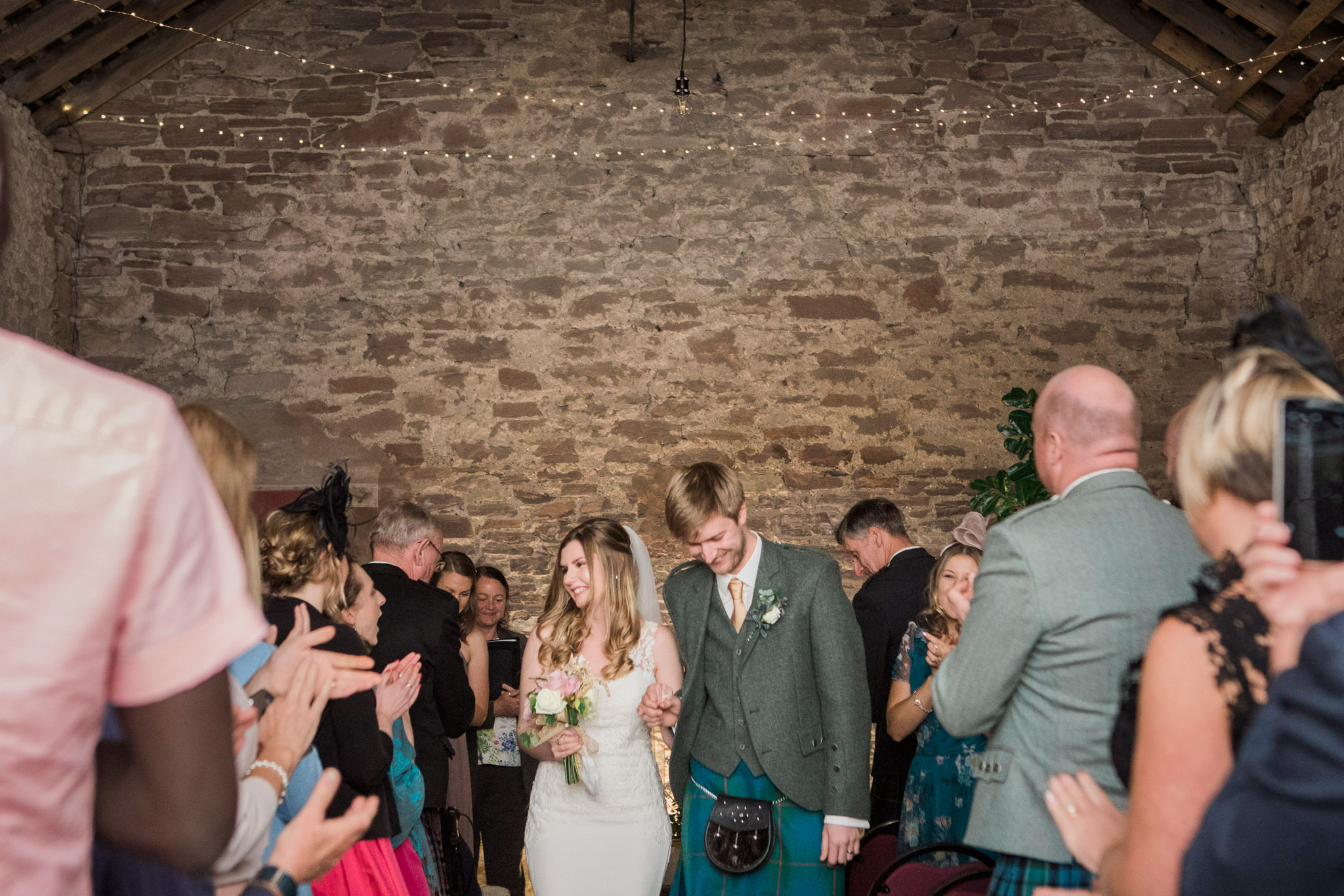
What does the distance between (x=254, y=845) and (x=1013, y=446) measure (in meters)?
4.52

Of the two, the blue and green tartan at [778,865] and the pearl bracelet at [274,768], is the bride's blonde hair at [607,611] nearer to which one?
the blue and green tartan at [778,865]

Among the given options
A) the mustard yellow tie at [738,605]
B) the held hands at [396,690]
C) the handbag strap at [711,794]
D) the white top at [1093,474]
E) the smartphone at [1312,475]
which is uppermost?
the smartphone at [1312,475]

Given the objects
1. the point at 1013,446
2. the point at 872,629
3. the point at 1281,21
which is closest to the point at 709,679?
the point at 872,629

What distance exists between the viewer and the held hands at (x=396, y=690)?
259 cm

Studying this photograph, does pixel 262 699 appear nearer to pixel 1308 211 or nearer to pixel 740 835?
pixel 740 835

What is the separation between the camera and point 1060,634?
1744 millimetres

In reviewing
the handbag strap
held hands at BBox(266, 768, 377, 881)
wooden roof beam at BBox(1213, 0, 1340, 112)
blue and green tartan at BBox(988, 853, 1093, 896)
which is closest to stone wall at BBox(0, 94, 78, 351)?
the handbag strap

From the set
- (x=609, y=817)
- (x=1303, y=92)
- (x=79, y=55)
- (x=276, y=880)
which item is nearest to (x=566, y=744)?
(x=609, y=817)

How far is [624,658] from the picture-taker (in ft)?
10.4

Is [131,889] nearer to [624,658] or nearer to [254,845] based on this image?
Result: [254,845]

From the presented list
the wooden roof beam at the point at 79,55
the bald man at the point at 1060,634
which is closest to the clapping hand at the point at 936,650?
the bald man at the point at 1060,634

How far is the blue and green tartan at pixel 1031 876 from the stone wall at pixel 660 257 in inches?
170

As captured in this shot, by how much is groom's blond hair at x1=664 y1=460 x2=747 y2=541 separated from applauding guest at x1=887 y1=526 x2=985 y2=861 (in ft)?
2.29

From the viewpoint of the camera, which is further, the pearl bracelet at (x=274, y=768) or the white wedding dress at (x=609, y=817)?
the white wedding dress at (x=609, y=817)
